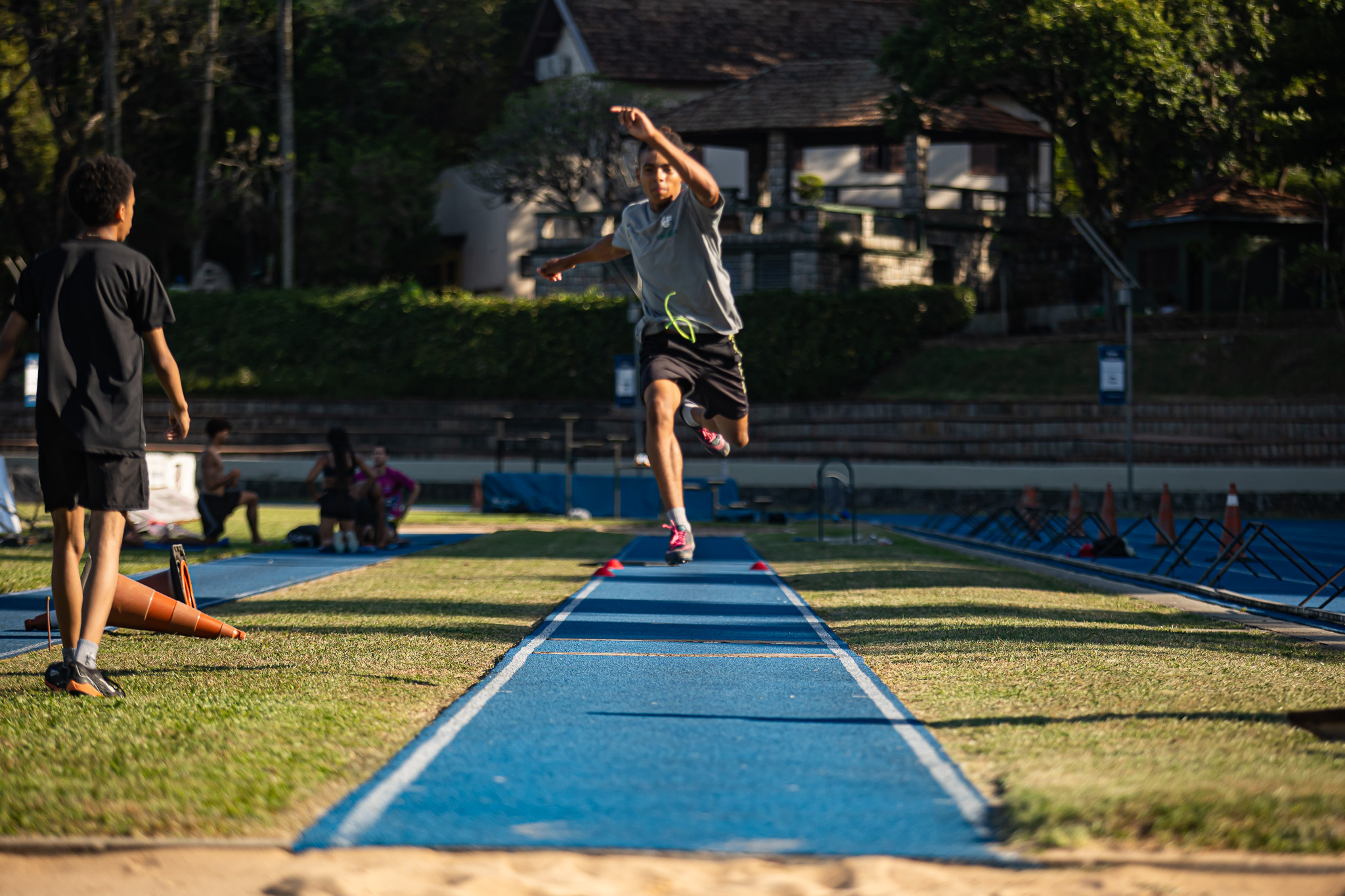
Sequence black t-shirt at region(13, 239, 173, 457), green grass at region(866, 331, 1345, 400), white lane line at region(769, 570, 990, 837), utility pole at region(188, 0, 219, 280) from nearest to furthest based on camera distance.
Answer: white lane line at region(769, 570, 990, 837) < black t-shirt at region(13, 239, 173, 457) < green grass at region(866, 331, 1345, 400) < utility pole at region(188, 0, 219, 280)

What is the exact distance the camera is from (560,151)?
132 feet

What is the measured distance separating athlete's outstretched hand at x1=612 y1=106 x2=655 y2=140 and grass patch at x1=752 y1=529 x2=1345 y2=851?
2.82 m

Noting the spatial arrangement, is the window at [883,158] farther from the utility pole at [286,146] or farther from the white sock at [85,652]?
the white sock at [85,652]

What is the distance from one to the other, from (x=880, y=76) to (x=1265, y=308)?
47.9 ft

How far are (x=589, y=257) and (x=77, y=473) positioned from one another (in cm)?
319

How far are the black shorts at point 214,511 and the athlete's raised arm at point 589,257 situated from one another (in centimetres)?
969

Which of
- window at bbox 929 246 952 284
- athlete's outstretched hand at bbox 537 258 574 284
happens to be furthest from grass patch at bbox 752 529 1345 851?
window at bbox 929 246 952 284

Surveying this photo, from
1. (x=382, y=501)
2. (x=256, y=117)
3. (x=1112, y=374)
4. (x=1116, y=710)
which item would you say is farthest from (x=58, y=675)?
(x=256, y=117)

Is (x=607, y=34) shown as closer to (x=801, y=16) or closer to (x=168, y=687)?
(x=801, y=16)

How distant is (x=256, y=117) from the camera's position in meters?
44.3

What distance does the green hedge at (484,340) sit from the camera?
33875 millimetres

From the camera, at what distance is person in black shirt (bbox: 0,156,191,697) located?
531 cm

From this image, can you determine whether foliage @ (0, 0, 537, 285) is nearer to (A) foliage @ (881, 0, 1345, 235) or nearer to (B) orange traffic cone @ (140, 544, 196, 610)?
(A) foliage @ (881, 0, 1345, 235)

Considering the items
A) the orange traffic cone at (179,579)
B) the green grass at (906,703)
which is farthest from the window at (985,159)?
the orange traffic cone at (179,579)
